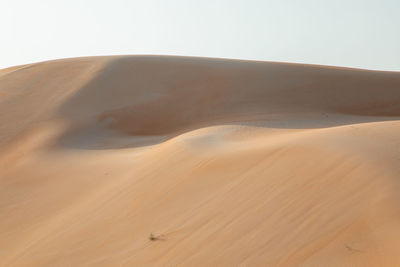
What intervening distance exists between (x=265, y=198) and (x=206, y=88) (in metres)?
10.7

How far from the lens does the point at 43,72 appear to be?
18328 mm

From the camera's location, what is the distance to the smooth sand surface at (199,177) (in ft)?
15.9

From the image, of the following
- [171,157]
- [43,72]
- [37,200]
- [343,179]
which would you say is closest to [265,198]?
[343,179]

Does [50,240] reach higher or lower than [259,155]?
lower

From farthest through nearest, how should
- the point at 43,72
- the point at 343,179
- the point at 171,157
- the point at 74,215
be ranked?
the point at 43,72 → the point at 171,157 → the point at 74,215 → the point at 343,179

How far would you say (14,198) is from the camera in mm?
9125

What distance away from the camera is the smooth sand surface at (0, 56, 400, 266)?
4.85 metres

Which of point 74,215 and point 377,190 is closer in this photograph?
point 377,190

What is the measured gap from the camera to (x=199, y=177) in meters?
7.14

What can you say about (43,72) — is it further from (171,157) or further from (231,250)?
(231,250)

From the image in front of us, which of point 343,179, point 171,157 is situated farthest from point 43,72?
point 343,179

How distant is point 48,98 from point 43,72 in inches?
115

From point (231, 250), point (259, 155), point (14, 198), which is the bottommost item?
point (14, 198)

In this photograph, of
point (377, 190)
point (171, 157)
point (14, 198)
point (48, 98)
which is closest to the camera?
point (377, 190)
